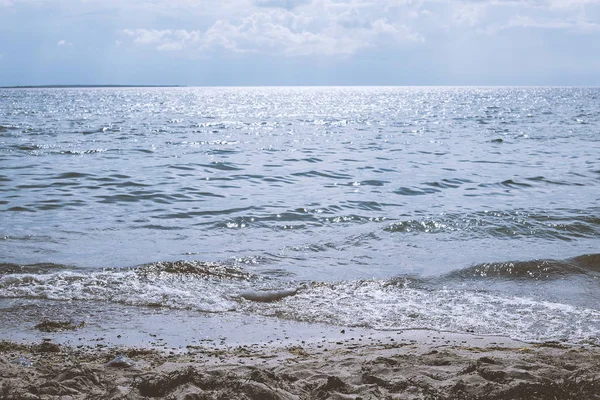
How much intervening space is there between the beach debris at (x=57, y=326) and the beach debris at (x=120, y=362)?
1.44 meters

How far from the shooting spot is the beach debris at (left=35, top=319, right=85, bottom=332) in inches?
249

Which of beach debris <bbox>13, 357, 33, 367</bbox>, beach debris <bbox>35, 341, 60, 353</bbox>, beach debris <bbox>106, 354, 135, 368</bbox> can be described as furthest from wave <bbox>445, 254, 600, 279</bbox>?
beach debris <bbox>13, 357, 33, 367</bbox>

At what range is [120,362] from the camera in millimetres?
5094

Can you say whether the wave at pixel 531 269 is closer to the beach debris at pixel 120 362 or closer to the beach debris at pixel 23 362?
the beach debris at pixel 120 362

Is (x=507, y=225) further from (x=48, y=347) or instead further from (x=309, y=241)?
(x=48, y=347)

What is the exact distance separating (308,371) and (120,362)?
5.28 ft

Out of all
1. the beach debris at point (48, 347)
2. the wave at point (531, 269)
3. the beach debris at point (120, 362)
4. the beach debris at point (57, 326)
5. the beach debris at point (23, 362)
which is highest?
the beach debris at point (23, 362)

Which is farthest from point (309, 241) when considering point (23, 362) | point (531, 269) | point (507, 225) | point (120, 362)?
point (23, 362)

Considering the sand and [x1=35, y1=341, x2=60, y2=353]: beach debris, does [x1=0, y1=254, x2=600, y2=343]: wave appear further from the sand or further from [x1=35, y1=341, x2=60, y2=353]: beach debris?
[x1=35, y1=341, x2=60, y2=353]: beach debris

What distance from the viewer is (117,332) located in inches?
248

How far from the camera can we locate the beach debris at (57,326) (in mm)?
6312

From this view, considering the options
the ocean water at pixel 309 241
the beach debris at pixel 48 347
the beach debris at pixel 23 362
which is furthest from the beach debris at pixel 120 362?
the ocean water at pixel 309 241

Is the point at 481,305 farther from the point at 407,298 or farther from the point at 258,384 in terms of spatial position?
the point at 258,384

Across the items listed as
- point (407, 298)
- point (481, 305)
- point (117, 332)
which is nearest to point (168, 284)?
point (117, 332)
